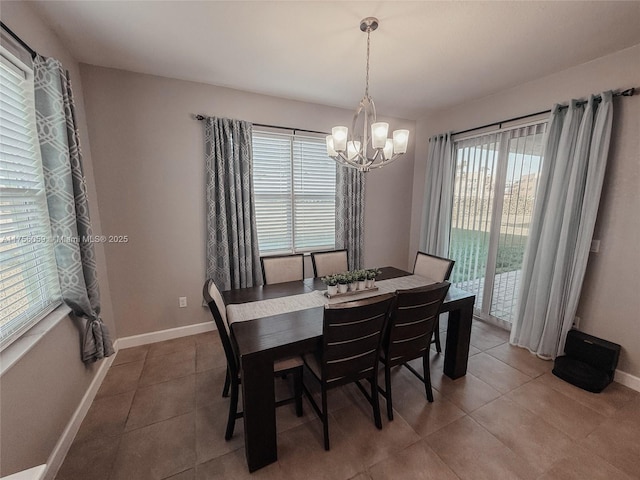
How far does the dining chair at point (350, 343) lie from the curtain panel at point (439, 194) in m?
2.45

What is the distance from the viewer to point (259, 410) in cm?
146

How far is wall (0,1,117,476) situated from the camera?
1.17m

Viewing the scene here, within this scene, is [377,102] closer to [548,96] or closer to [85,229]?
[548,96]

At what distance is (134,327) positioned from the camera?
9.03 feet

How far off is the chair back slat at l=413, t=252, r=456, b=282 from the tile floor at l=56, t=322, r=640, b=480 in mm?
852

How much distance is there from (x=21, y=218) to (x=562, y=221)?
3.97 m

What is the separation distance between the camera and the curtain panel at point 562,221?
2.21 metres

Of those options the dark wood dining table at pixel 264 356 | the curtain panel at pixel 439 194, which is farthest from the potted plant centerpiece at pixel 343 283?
the curtain panel at pixel 439 194

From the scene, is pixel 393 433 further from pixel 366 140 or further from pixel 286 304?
pixel 366 140

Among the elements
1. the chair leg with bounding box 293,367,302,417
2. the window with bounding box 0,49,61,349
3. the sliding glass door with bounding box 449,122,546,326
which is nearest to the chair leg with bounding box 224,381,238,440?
the chair leg with bounding box 293,367,302,417

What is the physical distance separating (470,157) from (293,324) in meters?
3.07

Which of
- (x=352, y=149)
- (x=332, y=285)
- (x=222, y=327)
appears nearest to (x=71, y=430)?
(x=222, y=327)

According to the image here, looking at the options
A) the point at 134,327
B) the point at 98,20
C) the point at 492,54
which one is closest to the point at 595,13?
the point at 492,54

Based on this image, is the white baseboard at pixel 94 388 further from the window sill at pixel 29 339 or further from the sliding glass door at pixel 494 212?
the sliding glass door at pixel 494 212
